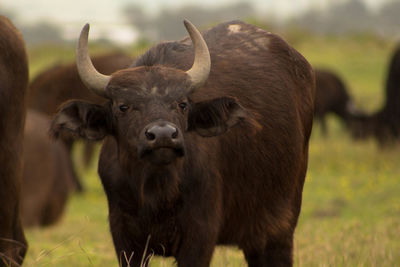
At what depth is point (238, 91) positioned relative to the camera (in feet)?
18.5

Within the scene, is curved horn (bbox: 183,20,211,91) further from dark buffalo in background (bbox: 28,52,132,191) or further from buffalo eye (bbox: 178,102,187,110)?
dark buffalo in background (bbox: 28,52,132,191)

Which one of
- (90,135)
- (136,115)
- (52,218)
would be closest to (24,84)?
(90,135)

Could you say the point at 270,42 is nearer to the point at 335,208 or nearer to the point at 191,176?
the point at 191,176

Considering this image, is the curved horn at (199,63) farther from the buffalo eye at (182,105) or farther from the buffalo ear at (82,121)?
the buffalo ear at (82,121)

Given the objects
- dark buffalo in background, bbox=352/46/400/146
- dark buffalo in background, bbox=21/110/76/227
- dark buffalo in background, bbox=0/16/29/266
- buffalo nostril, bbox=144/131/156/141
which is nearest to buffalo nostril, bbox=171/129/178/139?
buffalo nostril, bbox=144/131/156/141

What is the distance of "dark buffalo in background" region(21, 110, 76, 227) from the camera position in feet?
39.6

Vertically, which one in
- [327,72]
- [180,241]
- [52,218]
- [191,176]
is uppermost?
[191,176]

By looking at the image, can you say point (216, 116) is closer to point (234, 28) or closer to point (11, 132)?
point (234, 28)

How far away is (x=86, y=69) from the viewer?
488 cm

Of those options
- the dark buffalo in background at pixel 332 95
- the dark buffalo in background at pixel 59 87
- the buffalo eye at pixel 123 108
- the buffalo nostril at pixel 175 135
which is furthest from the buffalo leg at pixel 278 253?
the dark buffalo in background at pixel 332 95

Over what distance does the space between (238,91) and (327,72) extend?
804 inches

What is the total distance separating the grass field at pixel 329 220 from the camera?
685cm

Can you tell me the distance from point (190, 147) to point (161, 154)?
522mm

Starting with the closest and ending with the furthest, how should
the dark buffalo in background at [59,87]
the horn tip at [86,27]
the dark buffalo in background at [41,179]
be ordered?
the horn tip at [86,27], the dark buffalo in background at [41,179], the dark buffalo in background at [59,87]
